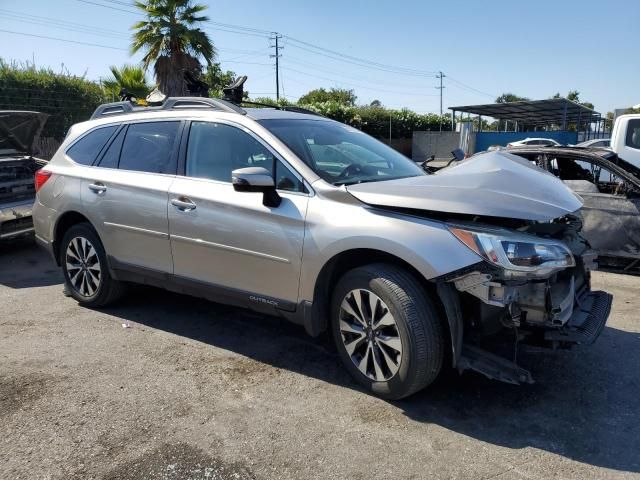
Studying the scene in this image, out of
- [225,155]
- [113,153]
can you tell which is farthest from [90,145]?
[225,155]

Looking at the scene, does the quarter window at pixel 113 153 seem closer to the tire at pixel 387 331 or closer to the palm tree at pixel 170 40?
the tire at pixel 387 331

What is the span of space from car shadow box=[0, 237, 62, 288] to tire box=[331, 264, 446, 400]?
4.26 m

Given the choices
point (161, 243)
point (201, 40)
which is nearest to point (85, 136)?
point (161, 243)

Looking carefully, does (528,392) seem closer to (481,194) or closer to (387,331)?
(387,331)

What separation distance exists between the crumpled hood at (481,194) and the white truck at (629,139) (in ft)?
25.2

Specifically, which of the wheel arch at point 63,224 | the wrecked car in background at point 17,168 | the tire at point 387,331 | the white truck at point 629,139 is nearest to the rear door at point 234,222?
the tire at point 387,331

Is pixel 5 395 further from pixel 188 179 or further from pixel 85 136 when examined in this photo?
pixel 85 136

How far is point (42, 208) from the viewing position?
5.36 meters

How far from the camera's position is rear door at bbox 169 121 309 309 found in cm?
364

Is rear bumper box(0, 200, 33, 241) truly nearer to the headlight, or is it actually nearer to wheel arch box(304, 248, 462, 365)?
wheel arch box(304, 248, 462, 365)

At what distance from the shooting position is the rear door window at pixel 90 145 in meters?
5.04

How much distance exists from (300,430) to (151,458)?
31.7 inches

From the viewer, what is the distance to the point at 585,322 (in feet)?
11.2

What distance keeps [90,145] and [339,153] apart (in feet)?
8.31
